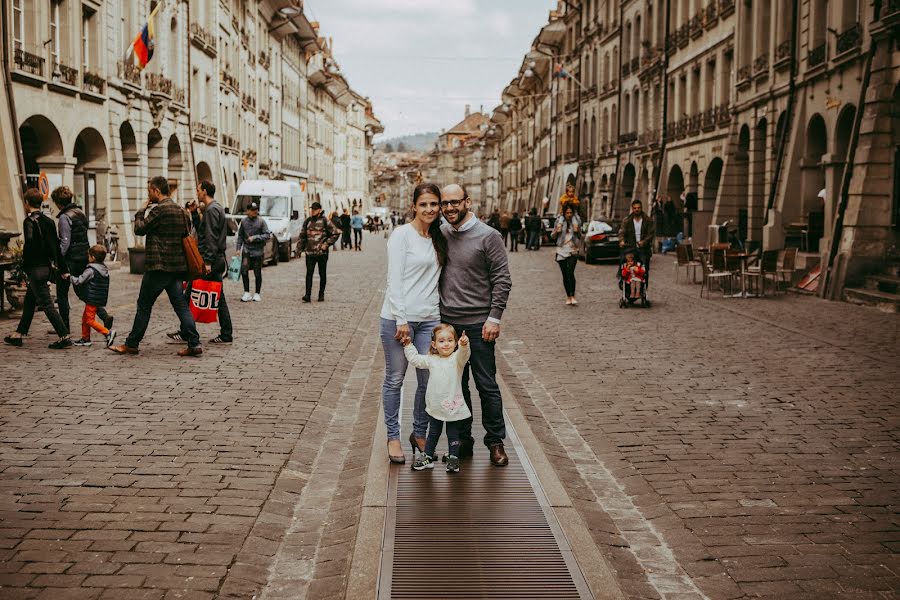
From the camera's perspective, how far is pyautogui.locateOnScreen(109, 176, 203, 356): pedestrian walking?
471 inches

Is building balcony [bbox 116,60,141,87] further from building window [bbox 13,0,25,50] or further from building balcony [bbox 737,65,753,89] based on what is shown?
building balcony [bbox 737,65,753,89]

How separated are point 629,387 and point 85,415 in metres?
4.95

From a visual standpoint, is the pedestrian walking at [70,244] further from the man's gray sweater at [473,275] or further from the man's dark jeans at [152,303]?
the man's gray sweater at [473,275]

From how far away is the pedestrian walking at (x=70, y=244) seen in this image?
42.5ft

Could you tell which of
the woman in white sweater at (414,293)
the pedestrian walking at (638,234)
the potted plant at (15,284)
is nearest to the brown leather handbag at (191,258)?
the potted plant at (15,284)

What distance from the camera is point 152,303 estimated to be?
11984mm

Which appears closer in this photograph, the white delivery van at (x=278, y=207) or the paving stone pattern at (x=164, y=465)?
the paving stone pattern at (x=164, y=465)

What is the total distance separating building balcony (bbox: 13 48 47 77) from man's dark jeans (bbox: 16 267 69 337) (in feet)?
47.0

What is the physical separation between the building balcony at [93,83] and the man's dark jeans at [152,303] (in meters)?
19.3

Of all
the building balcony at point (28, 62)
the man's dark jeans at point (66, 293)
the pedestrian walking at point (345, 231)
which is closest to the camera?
the man's dark jeans at point (66, 293)

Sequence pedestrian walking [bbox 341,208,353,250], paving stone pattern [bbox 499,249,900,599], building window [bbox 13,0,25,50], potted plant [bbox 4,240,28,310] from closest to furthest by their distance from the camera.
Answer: paving stone pattern [bbox 499,249,900,599], potted plant [bbox 4,240,28,310], building window [bbox 13,0,25,50], pedestrian walking [bbox 341,208,353,250]

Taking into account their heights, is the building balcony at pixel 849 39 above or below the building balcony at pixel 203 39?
below

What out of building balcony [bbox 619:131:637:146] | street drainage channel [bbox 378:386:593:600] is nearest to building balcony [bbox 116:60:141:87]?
building balcony [bbox 619:131:637:146]

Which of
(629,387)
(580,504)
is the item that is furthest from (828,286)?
(580,504)
